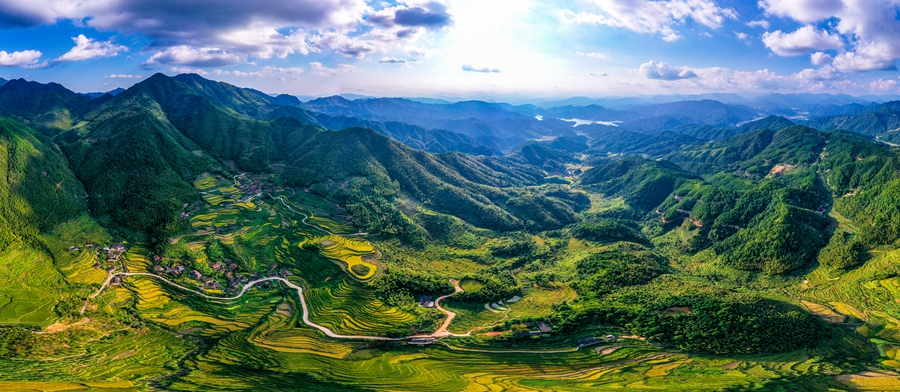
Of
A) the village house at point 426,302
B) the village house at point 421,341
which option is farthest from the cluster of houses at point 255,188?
the village house at point 421,341

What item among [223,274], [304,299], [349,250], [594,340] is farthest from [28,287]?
[594,340]

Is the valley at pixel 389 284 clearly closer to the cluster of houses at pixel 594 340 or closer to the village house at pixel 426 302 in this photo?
the cluster of houses at pixel 594 340

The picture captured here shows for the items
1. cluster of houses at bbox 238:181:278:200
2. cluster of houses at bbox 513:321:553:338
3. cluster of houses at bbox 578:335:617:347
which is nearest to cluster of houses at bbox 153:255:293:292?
cluster of houses at bbox 238:181:278:200

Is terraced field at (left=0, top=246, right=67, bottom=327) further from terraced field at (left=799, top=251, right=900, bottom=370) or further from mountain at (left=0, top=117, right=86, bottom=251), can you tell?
terraced field at (left=799, top=251, right=900, bottom=370)

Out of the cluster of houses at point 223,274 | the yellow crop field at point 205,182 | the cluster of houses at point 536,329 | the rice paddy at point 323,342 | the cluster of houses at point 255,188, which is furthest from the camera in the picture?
the cluster of houses at point 255,188

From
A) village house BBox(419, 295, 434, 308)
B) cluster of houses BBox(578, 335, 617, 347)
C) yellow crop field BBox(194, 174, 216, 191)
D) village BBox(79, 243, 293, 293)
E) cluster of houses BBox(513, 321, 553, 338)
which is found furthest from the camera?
yellow crop field BBox(194, 174, 216, 191)

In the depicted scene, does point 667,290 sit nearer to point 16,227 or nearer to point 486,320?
point 486,320

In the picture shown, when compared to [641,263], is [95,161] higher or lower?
higher

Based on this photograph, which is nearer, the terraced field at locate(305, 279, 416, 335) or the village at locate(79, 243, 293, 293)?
the terraced field at locate(305, 279, 416, 335)

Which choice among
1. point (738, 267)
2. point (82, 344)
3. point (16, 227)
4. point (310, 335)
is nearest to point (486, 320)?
point (310, 335)

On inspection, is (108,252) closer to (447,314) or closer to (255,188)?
(255,188)

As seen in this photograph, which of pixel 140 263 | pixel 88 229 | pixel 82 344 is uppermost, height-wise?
pixel 88 229
